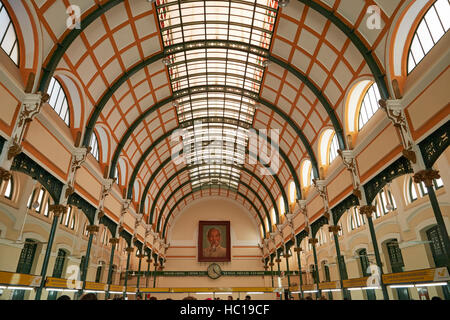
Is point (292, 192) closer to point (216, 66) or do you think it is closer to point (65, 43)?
point (216, 66)

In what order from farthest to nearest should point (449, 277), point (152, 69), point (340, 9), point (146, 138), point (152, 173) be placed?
point (152, 173)
point (146, 138)
point (152, 69)
point (340, 9)
point (449, 277)

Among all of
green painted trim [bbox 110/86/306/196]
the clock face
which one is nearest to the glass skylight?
green painted trim [bbox 110/86/306/196]

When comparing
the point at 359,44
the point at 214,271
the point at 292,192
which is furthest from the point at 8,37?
the point at 214,271

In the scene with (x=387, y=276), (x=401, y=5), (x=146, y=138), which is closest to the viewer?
(x=401, y=5)

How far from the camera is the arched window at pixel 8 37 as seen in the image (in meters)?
10.8

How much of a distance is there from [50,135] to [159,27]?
9.99 m

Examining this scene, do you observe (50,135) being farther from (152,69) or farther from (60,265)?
(60,265)

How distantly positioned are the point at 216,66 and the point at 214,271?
33586mm

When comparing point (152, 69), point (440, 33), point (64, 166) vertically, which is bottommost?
point (64, 166)

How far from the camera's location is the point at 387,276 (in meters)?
12.7

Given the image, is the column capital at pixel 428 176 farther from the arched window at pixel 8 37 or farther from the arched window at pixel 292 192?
the arched window at pixel 292 192

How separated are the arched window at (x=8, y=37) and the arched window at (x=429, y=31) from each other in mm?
17044

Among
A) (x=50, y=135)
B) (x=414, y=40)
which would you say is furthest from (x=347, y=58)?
(x=50, y=135)

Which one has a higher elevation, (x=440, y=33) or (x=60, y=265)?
(x=440, y=33)
